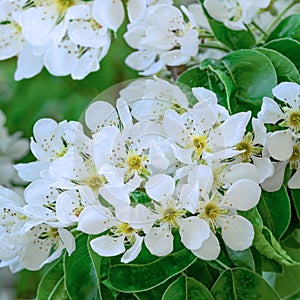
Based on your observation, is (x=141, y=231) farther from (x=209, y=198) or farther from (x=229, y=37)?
(x=229, y=37)

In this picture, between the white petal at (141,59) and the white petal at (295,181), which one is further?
the white petal at (141,59)

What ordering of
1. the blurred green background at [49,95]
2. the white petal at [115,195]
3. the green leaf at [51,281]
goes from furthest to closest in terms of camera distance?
the blurred green background at [49,95] < the green leaf at [51,281] < the white petal at [115,195]

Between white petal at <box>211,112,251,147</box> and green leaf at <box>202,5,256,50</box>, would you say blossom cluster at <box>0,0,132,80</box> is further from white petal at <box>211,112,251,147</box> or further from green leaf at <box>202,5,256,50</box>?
white petal at <box>211,112,251,147</box>

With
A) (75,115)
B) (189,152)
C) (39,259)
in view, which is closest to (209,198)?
(189,152)

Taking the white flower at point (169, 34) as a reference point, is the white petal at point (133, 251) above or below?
below

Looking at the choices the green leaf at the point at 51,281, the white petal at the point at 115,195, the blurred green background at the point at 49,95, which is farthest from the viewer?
the blurred green background at the point at 49,95

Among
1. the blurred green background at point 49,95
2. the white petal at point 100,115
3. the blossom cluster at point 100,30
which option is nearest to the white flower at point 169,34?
the blossom cluster at point 100,30

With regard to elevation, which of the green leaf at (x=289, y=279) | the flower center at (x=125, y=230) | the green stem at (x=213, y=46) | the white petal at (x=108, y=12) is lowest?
the green leaf at (x=289, y=279)

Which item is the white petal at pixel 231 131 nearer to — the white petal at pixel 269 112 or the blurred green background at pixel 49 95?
the white petal at pixel 269 112
